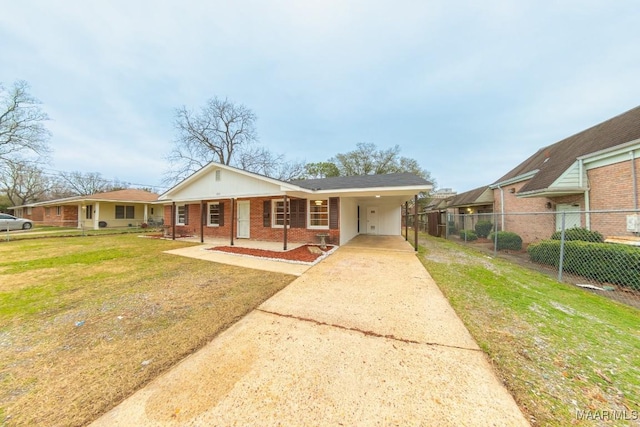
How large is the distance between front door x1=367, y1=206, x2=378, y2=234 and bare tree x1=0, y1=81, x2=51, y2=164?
1189 inches

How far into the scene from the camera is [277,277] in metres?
5.14

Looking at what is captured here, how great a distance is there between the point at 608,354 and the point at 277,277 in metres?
5.04

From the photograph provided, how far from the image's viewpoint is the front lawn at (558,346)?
1706 millimetres

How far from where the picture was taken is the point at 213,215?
40.9 ft

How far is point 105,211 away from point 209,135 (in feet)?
37.6

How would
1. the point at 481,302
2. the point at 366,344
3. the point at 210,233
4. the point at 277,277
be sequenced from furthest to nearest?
the point at 210,233, the point at 277,277, the point at 481,302, the point at 366,344

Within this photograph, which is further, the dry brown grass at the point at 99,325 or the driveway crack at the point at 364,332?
the driveway crack at the point at 364,332

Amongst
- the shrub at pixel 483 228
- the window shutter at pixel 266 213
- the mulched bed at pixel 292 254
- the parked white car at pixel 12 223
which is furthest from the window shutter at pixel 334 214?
the parked white car at pixel 12 223

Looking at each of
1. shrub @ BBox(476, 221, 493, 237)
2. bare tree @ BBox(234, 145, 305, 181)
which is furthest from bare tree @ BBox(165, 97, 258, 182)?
shrub @ BBox(476, 221, 493, 237)

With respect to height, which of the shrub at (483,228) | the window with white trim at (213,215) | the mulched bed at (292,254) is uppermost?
the window with white trim at (213,215)

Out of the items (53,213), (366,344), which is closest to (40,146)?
(53,213)

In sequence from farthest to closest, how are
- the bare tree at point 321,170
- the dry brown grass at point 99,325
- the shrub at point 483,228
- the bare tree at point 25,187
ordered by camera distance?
the bare tree at point 25,187 < the bare tree at point 321,170 < the shrub at point 483,228 < the dry brown grass at point 99,325

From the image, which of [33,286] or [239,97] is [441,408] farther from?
[239,97]

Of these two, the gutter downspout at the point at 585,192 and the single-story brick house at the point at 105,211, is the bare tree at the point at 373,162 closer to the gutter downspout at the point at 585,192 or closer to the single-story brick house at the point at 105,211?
the gutter downspout at the point at 585,192
